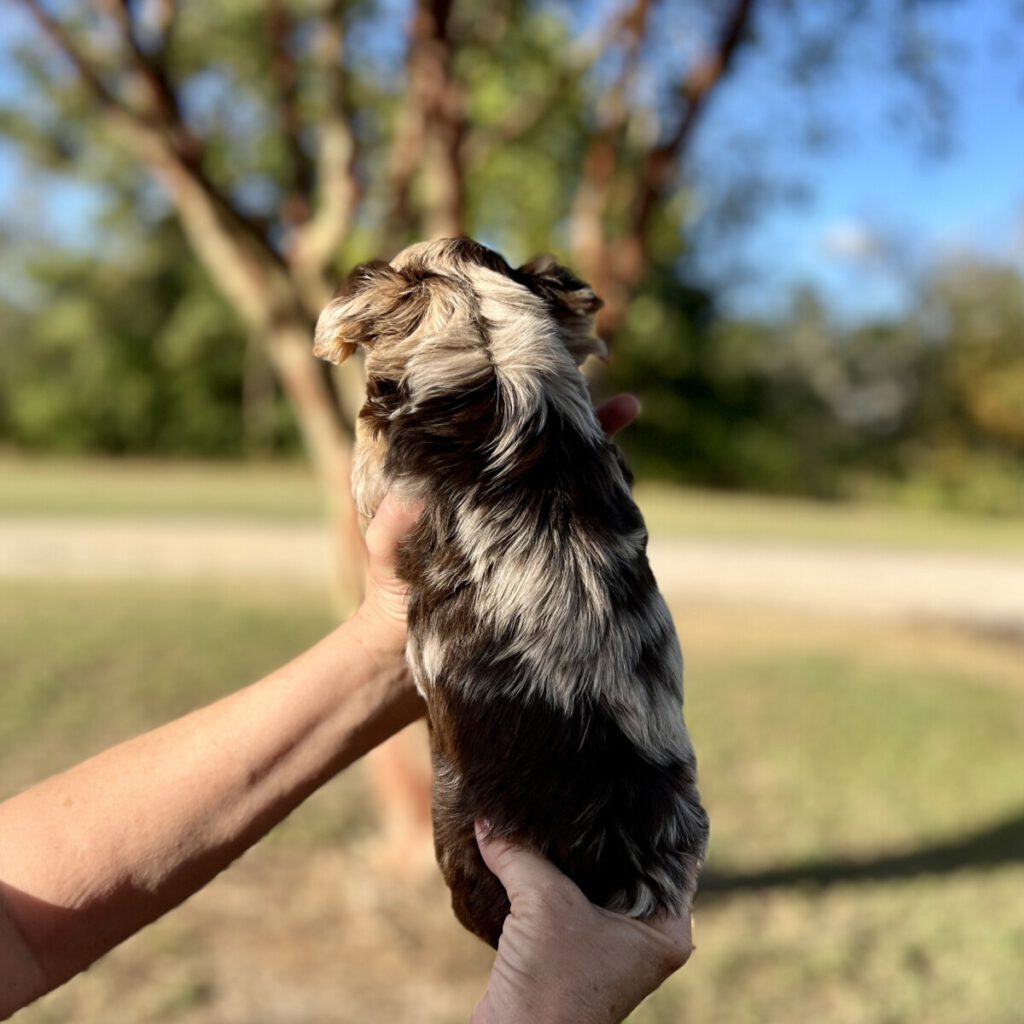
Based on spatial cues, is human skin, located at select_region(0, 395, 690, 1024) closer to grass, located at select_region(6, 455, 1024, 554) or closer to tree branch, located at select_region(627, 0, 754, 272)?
tree branch, located at select_region(627, 0, 754, 272)

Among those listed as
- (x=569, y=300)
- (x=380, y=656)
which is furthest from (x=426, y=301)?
(x=380, y=656)

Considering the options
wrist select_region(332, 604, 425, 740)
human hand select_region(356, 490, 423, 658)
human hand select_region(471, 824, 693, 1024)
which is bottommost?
human hand select_region(471, 824, 693, 1024)

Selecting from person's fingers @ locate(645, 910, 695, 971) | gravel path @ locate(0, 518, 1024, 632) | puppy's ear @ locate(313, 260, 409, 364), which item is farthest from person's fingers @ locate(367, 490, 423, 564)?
gravel path @ locate(0, 518, 1024, 632)

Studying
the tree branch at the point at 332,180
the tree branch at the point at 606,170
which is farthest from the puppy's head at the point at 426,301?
the tree branch at the point at 606,170

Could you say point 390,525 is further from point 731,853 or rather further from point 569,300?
point 731,853

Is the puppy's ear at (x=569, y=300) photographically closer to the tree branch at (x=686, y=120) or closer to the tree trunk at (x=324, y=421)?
the tree trunk at (x=324, y=421)

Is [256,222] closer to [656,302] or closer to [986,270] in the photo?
[656,302]

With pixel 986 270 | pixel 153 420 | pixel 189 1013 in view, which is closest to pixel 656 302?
pixel 986 270
